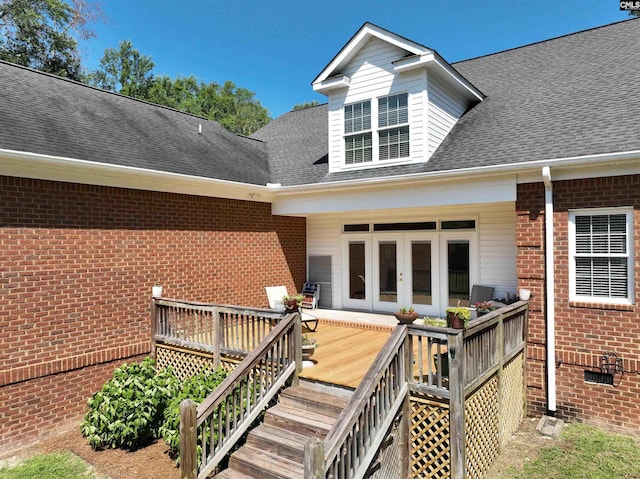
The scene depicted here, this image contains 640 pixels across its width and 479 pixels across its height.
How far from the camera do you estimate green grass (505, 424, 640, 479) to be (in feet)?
16.4

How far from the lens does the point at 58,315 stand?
643 cm

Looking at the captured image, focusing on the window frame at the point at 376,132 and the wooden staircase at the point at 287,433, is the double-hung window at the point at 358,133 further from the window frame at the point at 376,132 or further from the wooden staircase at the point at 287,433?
the wooden staircase at the point at 287,433

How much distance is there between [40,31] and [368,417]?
30.6 m

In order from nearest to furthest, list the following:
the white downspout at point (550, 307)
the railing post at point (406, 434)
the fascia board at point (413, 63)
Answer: the railing post at point (406, 434)
the white downspout at point (550, 307)
the fascia board at point (413, 63)

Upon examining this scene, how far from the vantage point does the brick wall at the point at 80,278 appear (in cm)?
599

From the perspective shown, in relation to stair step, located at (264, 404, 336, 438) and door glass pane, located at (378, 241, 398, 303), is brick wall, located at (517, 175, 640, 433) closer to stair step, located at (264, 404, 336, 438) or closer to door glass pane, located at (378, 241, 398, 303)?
stair step, located at (264, 404, 336, 438)

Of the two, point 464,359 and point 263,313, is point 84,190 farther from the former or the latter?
point 464,359

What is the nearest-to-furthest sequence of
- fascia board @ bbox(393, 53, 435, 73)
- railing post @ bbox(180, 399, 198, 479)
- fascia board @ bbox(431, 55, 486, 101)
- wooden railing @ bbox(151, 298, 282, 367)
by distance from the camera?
railing post @ bbox(180, 399, 198, 479)
wooden railing @ bbox(151, 298, 282, 367)
fascia board @ bbox(393, 53, 435, 73)
fascia board @ bbox(431, 55, 486, 101)

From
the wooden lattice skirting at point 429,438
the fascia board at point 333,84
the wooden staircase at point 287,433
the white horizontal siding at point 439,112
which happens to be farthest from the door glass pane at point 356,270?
the wooden lattice skirting at point 429,438

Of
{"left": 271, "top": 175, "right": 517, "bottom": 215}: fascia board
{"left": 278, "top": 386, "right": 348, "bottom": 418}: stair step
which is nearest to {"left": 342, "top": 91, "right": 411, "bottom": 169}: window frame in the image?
{"left": 271, "top": 175, "right": 517, "bottom": 215}: fascia board

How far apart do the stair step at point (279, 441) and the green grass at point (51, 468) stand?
2.13 metres

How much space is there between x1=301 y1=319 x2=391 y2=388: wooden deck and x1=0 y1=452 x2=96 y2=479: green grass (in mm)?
3138

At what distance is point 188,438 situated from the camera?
4.60 metres


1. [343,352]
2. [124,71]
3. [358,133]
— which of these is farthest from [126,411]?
[124,71]
